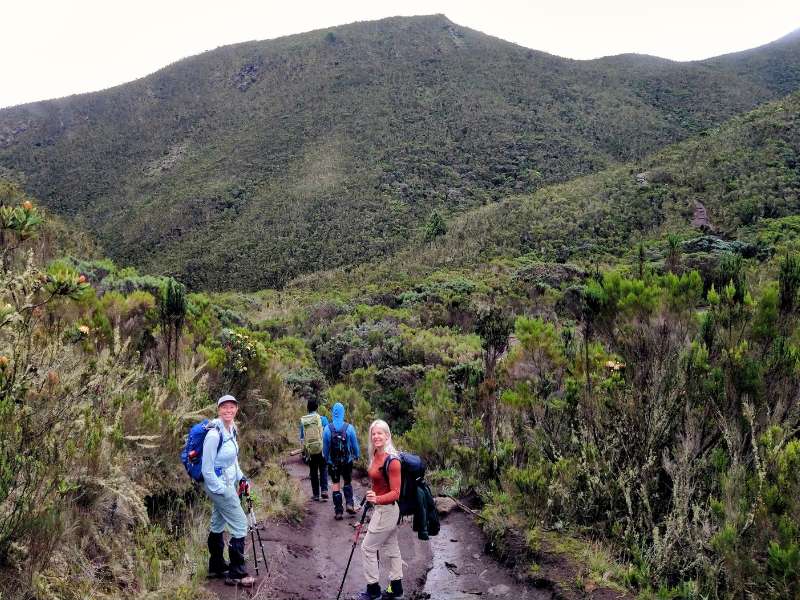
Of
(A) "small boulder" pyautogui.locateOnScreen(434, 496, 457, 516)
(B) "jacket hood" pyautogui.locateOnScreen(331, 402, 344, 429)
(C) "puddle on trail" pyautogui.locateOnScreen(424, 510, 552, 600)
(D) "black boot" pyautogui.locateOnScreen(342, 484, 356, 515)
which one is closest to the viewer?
(C) "puddle on trail" pyautogui.locateOnScreen(424, 510, 552, 600)

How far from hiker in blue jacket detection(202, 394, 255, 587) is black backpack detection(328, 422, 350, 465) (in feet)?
6.94

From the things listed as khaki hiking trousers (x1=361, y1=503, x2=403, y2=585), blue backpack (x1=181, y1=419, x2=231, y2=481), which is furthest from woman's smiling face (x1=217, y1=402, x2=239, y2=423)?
khaki hiking trousers (x1=361, y1=503, x2=403, y2=585)

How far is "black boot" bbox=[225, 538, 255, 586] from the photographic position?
14.0 ft

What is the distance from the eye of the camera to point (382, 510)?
4453 mm

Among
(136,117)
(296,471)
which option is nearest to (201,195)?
(136,117)

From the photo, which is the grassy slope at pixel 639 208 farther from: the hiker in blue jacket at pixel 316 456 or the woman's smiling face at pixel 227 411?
the woman's smiling face at pixel 227 411

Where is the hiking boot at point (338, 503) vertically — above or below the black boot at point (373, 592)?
below

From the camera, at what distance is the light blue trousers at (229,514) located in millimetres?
4199

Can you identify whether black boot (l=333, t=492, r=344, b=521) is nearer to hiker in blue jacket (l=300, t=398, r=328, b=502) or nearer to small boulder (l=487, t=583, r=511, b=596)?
hiker in blue jacket (l=300, t=398, r=328, b=502)

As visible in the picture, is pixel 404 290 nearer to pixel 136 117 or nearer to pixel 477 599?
pixel 477 599

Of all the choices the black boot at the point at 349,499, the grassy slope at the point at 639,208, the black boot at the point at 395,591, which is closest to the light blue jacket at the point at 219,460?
the black boot at the point at 395,591

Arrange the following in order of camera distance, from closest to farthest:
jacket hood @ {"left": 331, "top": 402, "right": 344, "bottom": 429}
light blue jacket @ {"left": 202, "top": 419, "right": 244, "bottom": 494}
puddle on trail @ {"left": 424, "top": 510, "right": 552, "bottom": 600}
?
light blue jacket @ {"left": 202, "top": 419, "right": 244, "bottom": 494}
puddle on trail @ {"left": 424, "top": 510, "right": 552, "bottom": 600}
jacket hood @ {"left": 331, "top": 402, "right": 344, "bottom": 429}

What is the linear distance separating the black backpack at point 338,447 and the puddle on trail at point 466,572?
1.38 m

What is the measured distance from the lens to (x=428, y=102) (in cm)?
6094
